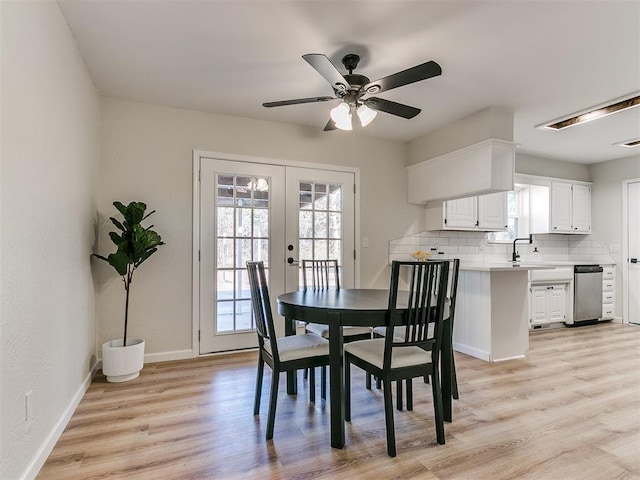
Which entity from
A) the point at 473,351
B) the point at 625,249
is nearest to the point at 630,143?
the point at 625,249

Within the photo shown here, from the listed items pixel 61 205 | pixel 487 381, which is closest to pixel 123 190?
pixel 61 205

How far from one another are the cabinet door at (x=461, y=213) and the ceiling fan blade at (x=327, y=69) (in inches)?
100

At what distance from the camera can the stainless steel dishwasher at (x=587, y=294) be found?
5.07 meters

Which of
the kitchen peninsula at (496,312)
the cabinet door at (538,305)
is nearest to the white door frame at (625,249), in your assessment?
the cabinet door at (538,305)

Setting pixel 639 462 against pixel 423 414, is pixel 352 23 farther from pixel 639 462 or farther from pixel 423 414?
pixel 639 462

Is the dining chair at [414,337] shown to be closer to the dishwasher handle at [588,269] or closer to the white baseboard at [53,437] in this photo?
the white baseboard at [53,437]

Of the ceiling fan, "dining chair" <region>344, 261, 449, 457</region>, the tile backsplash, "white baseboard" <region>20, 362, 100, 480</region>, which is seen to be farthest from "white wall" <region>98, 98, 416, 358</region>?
"dining chair" <region>344, 261, 449, 457</region>

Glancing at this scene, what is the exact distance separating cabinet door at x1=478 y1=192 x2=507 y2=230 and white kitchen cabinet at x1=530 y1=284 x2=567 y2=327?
100cm

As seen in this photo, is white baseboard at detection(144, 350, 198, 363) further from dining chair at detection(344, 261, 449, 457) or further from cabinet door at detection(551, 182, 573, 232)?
cabinet door at detection(551, 182, 573, 232)

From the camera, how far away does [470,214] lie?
4.60m

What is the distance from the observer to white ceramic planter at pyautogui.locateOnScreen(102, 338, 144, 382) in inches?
112

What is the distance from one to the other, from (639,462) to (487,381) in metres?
1.12

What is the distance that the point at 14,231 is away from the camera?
150cm

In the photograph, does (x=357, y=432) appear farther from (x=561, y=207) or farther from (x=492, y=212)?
(x=561, y=207)
